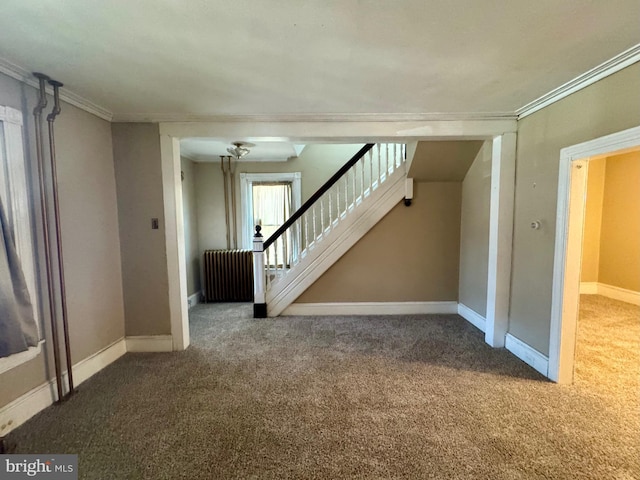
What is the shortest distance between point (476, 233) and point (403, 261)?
36.9 inches

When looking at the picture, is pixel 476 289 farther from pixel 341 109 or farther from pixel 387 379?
pixel 341 109

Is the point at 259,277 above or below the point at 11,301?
below

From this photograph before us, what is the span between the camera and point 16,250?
5.62ft

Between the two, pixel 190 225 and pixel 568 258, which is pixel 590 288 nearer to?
pixel 568 258

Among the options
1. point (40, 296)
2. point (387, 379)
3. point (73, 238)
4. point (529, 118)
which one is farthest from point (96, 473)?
point (529, 118)

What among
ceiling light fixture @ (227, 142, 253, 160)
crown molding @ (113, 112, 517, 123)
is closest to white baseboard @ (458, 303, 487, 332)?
crown molding @ (113, 112, 517, 123)

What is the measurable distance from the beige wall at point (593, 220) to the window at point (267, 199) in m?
4.67

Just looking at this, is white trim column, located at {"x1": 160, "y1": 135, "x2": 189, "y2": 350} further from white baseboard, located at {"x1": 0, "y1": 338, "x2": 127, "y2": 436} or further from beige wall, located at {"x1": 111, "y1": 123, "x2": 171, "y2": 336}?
white baseboard, located at {"x1": 0, "y1": 338, "x2": 127, "y2": 436}

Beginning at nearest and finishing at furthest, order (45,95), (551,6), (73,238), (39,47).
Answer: (551,6) < (39,47) < (45,95) < (73,238)

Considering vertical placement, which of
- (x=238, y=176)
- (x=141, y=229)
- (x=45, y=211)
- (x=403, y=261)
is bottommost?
(x=403, y=261)

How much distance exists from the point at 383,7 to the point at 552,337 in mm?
2568

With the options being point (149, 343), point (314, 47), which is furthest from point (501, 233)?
point (149, 343)

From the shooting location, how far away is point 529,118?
7.92 ft

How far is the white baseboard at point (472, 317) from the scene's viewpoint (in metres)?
3.17
